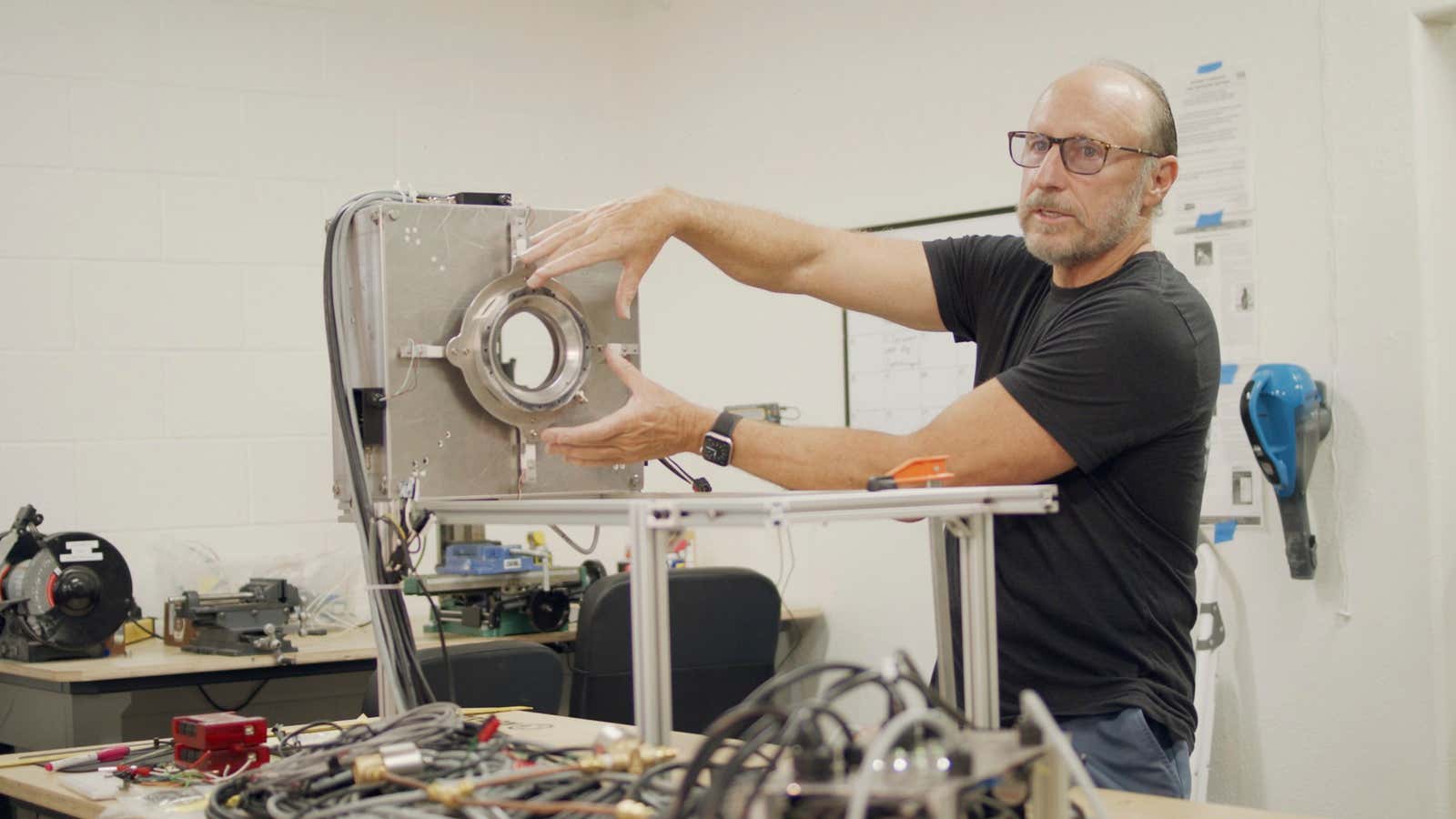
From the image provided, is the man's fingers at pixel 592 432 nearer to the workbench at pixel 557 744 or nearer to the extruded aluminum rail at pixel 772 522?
the extruded aluminum rail at pixel 772 522

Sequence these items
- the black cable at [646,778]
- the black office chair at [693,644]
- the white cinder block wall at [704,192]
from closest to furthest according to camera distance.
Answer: the black cable at [646,778], the white cinder block wall at [704,192], the black office chair at [693,644]

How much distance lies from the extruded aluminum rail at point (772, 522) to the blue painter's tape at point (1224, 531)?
194 centimetres

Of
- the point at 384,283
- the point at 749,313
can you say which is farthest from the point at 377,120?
the point at 384,283

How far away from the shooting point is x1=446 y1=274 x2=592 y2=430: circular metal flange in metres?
1.86

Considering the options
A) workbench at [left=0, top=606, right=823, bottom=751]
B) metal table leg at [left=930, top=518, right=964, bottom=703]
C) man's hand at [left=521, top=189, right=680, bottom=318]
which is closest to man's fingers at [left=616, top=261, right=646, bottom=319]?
man's hand at [left=521, top=189, right=680, bottom=318]

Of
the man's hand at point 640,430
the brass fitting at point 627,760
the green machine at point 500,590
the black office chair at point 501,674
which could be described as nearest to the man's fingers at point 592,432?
the man's hand at point 640,430

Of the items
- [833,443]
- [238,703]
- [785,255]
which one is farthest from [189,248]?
[833,443]

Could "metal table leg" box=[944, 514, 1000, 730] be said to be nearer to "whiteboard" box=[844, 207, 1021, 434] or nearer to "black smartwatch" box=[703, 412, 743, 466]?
"black smartwatch" box=[703, 412, 743, 466]

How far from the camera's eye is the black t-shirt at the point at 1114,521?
1841 millimetres

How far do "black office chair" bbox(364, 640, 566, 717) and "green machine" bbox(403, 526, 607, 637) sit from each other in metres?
0.78

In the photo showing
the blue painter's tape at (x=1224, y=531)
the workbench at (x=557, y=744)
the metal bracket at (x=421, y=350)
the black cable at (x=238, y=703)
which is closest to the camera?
the workbench at (x=557, y=744)

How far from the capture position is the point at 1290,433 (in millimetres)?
3076

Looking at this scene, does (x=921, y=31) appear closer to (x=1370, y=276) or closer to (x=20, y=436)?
(x=1370, y=276)

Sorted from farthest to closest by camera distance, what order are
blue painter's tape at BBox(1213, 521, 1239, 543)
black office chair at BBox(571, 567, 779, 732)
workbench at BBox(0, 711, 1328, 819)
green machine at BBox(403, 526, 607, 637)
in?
green machine at BBox(403, 526, 607, 637), black office chair at BBox(571, 567, 779, 732), blue painter's tape at BBox(1213, 521, 1239, 543), workbench at BBox(0, 711, 1328, 819)
